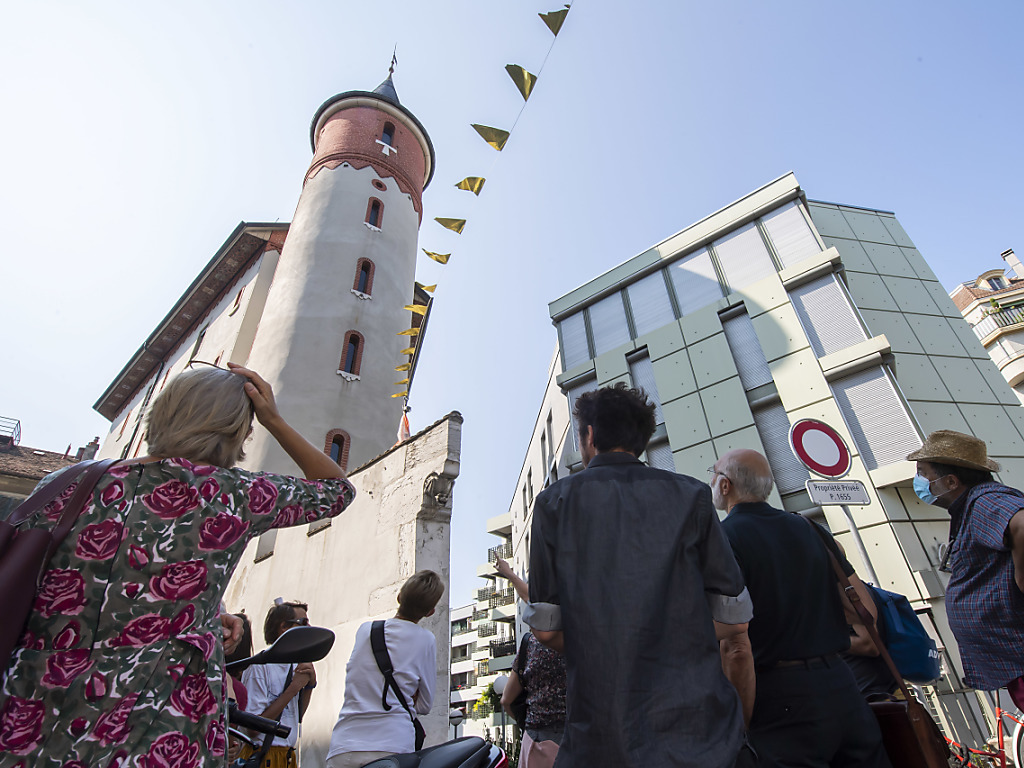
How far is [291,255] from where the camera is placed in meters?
15.7

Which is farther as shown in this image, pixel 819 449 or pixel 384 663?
pixel 819 449

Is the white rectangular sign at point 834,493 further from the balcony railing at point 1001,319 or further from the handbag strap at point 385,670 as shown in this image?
the balcony railing at point 1001,319

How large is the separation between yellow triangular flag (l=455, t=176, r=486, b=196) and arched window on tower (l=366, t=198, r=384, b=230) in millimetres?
7048

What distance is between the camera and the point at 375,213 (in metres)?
17.1

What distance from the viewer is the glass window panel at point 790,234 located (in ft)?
50.0

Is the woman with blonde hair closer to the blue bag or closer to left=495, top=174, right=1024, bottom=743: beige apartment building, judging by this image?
the blue bag

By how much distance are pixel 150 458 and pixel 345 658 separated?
6.21m

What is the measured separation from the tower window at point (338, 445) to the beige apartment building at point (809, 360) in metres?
7.57

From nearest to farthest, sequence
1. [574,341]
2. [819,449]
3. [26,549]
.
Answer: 1. [26,549]
2. [819,449]
3. [574,341]

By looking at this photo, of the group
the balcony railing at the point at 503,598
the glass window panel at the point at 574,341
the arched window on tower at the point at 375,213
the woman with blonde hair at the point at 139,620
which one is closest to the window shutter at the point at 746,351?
the glass window panel at the point at 574,341

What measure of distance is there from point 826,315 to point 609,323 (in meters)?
6.72

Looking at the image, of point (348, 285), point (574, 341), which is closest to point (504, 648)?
point (574, 341)

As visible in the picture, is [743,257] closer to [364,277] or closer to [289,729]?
[364,277]

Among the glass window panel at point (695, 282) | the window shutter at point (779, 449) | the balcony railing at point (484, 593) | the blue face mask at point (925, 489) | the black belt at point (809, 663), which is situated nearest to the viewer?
the black belt at point (809, 663)
